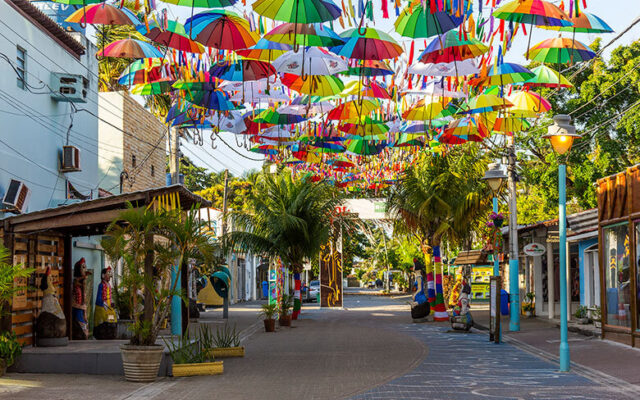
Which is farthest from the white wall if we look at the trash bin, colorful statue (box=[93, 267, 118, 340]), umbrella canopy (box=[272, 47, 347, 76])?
the trash bin

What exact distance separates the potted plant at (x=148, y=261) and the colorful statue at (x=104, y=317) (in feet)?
16.6

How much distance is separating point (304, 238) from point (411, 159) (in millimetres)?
8357

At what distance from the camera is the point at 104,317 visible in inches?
756

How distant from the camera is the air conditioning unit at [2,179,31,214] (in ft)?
55.9

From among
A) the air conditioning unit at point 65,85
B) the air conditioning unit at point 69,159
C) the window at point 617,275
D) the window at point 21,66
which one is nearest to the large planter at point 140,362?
the window at point 21,66

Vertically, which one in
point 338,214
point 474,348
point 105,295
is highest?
point 338,214

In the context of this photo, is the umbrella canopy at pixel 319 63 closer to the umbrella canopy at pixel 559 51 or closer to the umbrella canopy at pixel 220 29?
the umbrella canopy at pixel 220 29

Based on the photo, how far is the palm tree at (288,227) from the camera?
107 feet

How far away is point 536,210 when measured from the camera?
45562mm

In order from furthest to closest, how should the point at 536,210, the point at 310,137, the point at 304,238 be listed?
the point at 536,210 → the point at 304,238 → the point at 310,137

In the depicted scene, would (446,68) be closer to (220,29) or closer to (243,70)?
(243,70)

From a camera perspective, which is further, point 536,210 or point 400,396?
point 536,210

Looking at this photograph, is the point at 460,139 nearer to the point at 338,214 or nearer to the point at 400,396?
the point at 400,396

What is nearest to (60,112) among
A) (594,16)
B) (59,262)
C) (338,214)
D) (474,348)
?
(59,262)
